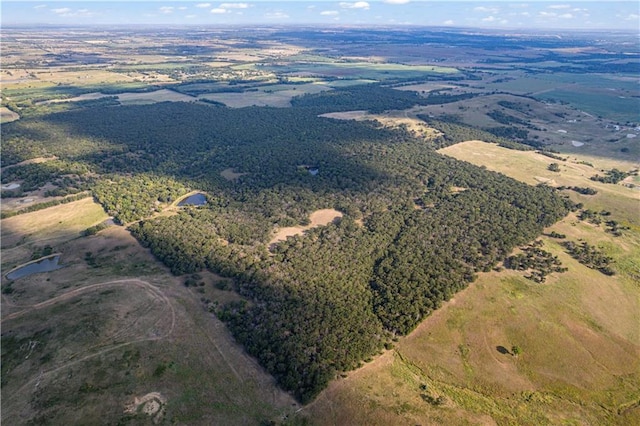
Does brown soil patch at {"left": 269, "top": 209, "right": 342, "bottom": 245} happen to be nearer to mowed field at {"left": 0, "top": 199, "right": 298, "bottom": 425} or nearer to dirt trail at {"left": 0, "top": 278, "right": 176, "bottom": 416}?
mowed field at {"left": 0, "top": 199, "right": 298, "bottom": 425}

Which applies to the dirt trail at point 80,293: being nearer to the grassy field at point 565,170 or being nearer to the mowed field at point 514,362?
the mowed field at point 514,362

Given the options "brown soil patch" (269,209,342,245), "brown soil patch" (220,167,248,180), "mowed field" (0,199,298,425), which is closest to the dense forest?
"brown soil patch" (220,167,248,180)

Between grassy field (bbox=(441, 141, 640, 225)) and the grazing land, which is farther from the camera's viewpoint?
grassy field (bbox=(441, 141, 640, 225))

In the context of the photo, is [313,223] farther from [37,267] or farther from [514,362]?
[37,267]

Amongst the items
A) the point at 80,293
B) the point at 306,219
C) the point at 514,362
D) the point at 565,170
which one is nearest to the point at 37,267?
the point at 80,293

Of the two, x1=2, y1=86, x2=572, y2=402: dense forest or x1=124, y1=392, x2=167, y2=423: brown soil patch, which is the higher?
x1=2, y1=86, x2=572, y2=402: dense forest

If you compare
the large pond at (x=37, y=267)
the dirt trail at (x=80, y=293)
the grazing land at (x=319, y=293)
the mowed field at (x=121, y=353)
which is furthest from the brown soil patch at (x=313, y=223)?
the large pond at (x=37, y=267)

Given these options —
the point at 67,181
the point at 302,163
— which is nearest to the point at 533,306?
the point at 302,163
